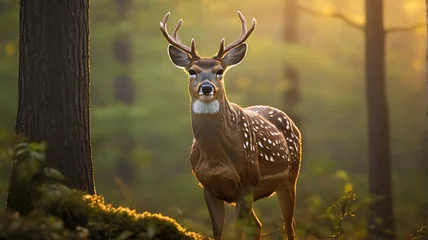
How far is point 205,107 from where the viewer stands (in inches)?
301

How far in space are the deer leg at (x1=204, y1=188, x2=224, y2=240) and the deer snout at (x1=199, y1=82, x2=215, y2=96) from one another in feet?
3.38

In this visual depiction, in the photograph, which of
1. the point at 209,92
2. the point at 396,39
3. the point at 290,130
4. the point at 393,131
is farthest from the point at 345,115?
the point at 209,92

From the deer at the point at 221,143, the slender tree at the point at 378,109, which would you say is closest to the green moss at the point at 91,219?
the deer at the point at 221,143

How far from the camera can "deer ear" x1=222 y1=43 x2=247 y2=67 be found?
8.09m

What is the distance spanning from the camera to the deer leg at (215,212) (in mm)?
7846

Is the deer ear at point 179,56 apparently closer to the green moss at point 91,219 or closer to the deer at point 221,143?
the deer at point 221,143

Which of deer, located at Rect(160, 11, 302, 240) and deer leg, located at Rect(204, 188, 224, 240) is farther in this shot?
deer leg, located at Rect(204, 188, 224, 240)

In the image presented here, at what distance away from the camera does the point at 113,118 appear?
20.1 meters

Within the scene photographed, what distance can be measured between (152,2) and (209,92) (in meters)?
14.2

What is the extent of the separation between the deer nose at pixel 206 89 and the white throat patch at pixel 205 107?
0.18m

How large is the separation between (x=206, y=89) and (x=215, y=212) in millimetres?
1297

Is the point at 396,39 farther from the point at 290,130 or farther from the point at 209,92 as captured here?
the point at 209,92

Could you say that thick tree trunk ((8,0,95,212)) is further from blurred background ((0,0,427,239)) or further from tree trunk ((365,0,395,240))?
blurred background ((0,0,427,239))

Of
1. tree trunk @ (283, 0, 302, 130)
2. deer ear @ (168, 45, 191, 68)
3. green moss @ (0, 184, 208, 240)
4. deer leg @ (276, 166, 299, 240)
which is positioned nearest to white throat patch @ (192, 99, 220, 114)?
deer ear @ (168, 45, 191, 68)
